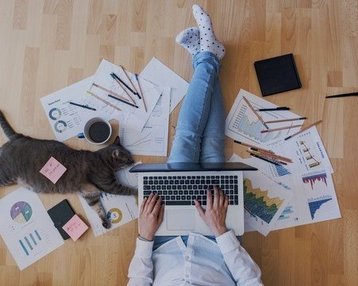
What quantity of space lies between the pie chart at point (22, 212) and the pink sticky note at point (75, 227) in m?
0.15

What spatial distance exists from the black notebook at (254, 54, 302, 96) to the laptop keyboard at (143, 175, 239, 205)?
1.41 feet

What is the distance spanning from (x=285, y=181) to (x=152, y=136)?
528 millimetres

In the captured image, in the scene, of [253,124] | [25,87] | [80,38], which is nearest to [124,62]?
[80,38]

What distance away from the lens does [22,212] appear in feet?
4.92

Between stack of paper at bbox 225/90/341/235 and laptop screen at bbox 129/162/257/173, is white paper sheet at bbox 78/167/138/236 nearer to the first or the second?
laptop screen at bbox 129/162/257/173

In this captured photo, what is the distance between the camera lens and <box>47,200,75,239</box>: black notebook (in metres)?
1.48

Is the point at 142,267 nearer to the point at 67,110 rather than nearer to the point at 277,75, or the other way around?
the point at 67,110

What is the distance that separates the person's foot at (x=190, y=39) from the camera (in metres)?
1.48

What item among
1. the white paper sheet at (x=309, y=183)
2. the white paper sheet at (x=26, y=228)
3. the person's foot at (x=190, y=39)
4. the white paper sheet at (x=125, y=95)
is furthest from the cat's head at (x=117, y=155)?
the white paper sheet at (x=309, y=183)

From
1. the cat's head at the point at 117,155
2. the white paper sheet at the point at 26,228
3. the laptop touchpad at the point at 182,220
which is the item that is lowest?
the white paper sheet at the point at 26,228

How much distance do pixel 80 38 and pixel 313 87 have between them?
93 cm

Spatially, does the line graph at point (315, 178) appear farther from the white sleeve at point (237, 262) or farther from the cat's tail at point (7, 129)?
the cat's tail at point (7, 129)

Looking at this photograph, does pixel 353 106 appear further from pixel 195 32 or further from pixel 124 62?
pixel 124 62

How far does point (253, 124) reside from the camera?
1.50m
